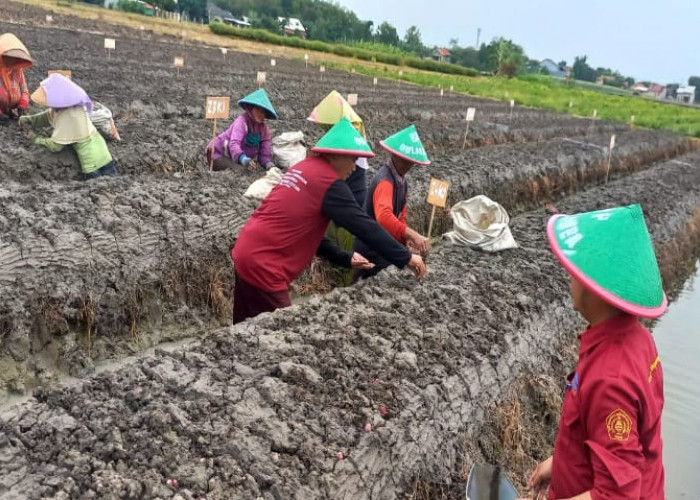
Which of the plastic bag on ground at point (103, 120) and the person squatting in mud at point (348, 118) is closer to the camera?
the person squatting in mud at point (348, 118)

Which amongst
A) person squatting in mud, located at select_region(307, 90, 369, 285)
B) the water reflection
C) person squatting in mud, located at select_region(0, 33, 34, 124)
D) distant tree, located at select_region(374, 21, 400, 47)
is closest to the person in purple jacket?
person squatting in mud, located at select_region(307, 90, 369, 285)

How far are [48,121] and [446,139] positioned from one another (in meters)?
8.17

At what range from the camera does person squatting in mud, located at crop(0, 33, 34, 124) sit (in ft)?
20.8

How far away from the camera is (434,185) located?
15.6 ft

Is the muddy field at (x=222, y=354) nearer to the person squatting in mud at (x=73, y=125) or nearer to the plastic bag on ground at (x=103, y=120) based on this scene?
the plastic bag on ground at (x=103, y=120)

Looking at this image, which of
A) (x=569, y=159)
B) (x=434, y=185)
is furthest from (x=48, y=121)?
(x=569, y=159)

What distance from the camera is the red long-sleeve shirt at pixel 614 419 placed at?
1431mm

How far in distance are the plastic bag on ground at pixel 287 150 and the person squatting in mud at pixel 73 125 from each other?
6.10 feet

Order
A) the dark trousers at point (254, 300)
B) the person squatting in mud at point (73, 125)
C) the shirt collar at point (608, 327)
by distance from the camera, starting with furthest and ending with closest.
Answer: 1. the person squatting in mud at point (73, 125)
2. the dark trousers at point (254, 300)
3. the shirt collar at point (608, 327)

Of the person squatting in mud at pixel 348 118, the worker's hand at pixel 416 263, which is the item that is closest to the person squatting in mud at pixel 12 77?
the person squatting in mud at pixel 348 118

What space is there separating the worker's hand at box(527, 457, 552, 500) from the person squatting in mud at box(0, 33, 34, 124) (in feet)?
21.4

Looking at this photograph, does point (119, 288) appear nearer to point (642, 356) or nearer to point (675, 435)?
point (642, 356)

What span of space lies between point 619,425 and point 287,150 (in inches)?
233

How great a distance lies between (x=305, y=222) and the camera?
301cm
